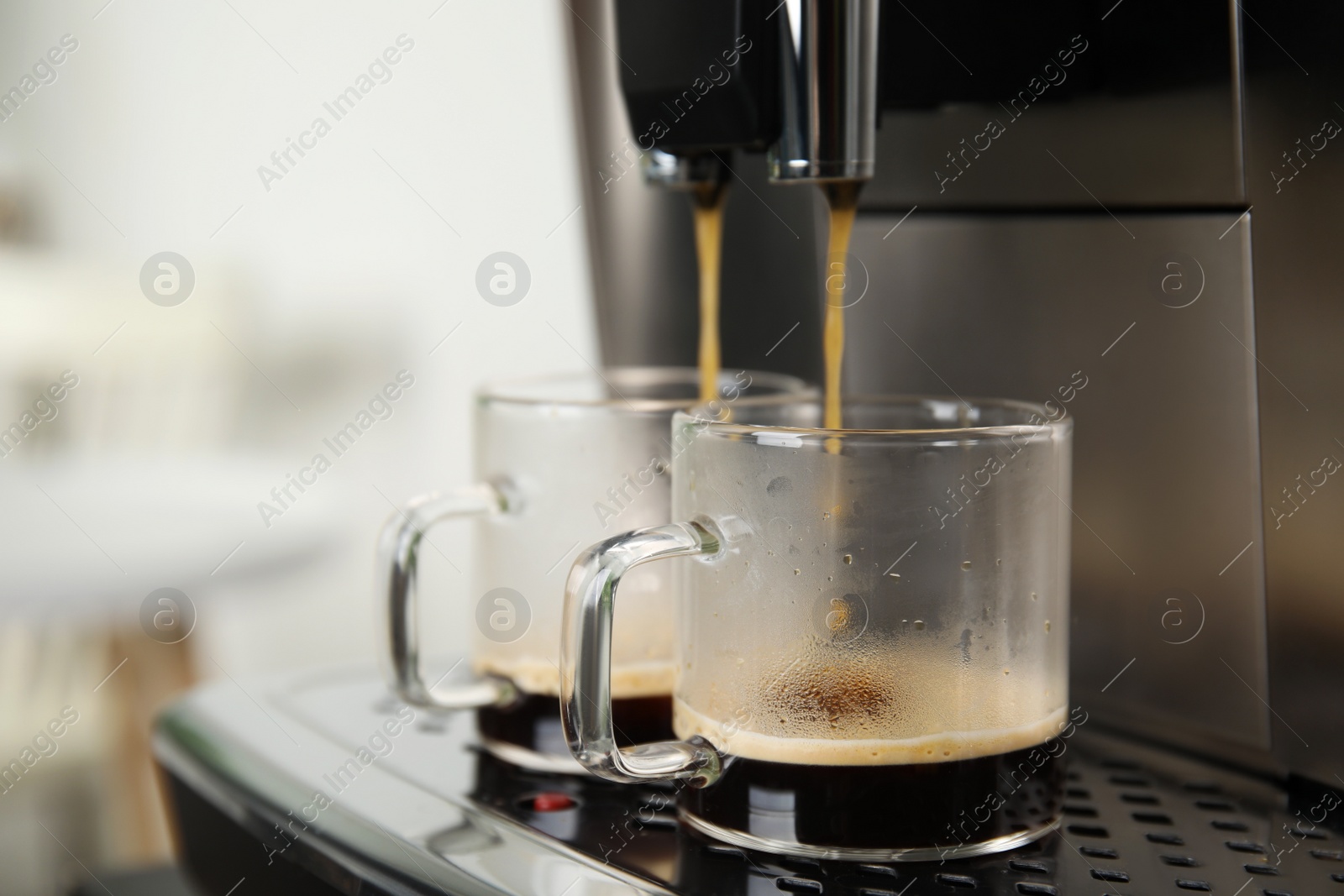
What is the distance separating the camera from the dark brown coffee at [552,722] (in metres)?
0.44

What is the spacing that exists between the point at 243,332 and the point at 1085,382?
73.9 inches

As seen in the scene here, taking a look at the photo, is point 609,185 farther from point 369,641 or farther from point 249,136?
point 369,641

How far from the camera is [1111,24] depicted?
0.40m

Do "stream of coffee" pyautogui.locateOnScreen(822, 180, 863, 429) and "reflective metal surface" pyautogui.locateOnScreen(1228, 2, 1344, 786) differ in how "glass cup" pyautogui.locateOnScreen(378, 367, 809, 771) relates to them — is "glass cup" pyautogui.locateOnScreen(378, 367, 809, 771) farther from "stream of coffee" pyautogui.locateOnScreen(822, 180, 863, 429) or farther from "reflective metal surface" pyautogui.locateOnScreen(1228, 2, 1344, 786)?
"reflective metal surface" pyautogui.locateOnScreen(1228, 2, 1344, 786)

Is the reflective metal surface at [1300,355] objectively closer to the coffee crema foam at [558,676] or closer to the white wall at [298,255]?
the coffee crema foam at [558,676]

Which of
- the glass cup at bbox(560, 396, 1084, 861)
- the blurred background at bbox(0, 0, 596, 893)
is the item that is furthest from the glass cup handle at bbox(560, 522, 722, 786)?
the blurred background at bbox(0, 0, 596, 893)

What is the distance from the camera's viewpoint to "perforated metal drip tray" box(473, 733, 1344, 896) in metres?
0.35

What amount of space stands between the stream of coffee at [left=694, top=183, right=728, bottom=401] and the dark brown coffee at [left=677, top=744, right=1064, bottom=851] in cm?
15

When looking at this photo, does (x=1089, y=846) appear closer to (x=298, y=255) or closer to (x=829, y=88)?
(x=829, y=88)

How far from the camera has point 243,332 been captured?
2133 mm

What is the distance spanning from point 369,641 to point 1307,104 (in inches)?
79.4

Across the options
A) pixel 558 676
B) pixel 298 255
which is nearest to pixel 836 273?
pixel 558 676

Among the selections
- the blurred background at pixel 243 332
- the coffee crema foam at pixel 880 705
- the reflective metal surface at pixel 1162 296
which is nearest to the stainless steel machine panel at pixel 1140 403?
the reflective metal surface at pixel 1162 296

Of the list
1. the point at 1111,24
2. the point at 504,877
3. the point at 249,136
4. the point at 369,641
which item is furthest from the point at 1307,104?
the point at 369,641
